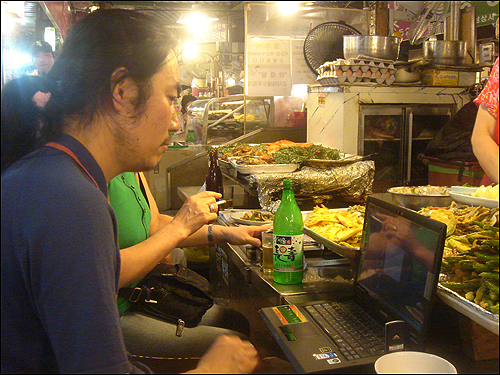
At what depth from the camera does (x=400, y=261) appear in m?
1.33

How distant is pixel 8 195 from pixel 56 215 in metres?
0.10

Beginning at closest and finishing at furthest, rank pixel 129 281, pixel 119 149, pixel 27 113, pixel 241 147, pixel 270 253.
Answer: pixel 27 113
pixel 119 149
pixel 129 281
pixel 270 253
pixel 241 147

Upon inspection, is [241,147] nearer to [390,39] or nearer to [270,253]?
[390,39]

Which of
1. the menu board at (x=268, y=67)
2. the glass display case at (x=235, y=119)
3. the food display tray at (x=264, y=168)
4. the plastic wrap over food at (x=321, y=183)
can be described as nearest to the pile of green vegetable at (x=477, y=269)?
the plastic wrap over food at (x=321, y=183)

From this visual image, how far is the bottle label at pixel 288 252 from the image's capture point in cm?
174

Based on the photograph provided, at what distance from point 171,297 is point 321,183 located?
1205 mm

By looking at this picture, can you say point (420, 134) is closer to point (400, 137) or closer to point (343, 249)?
point (400, 137)

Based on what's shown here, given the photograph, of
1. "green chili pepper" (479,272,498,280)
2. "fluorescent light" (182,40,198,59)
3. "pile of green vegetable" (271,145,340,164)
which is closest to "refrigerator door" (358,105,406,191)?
"pile of green vegetable" (271,145,340,164)

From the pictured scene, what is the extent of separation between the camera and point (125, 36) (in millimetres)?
1114

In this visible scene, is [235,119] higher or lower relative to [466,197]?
higher

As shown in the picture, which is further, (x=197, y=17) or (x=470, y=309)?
(x=197, y=17)

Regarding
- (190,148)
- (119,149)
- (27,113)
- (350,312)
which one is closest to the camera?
(27,113)

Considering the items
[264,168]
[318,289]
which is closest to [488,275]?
[318,289]

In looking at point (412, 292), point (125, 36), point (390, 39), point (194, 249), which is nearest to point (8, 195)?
point (125, 36)
